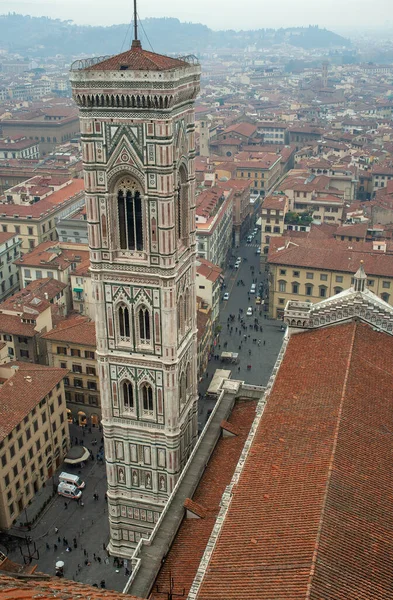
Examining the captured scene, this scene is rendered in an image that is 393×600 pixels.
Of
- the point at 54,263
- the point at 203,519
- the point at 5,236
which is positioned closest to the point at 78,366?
the point at 54,263

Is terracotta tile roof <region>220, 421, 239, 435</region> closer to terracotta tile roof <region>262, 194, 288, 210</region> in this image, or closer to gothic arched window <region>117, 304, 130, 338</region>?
gothic arched window <region>117, 304, 130, 338</region>

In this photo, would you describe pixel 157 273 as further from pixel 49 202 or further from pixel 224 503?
pixel 49 202

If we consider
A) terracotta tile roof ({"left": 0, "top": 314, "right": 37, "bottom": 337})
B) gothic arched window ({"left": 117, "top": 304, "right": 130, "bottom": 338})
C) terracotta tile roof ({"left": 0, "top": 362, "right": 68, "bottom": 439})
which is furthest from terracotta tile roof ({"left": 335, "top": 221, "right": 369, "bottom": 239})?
gothic arched window ({"left": 117, "top": 304, "right": 130, "bottom": 338})

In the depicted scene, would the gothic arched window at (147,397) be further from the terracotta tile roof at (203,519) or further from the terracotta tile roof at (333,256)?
the terracotta tile roof at (333,256)

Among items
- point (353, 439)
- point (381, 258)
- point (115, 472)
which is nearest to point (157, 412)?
point (115, 472)

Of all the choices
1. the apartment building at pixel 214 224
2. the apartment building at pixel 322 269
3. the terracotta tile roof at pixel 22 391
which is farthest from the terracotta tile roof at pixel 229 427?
the apartment building at pixel 214 224

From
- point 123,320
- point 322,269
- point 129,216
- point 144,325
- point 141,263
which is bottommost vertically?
point 322,269

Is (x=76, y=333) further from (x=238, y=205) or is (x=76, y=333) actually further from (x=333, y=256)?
(x=238, y=205)
